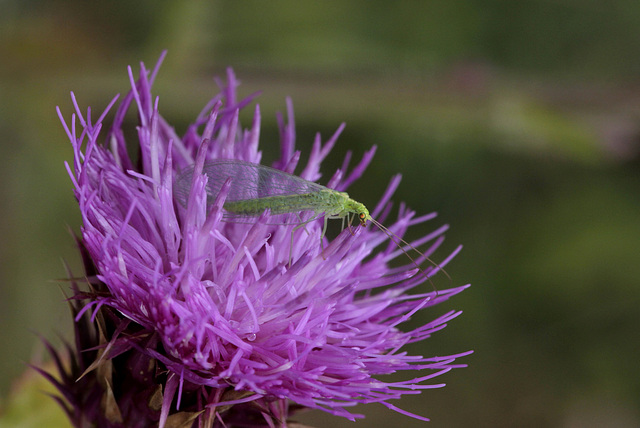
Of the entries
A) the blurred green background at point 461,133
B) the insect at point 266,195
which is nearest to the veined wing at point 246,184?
the insect at point 266,195

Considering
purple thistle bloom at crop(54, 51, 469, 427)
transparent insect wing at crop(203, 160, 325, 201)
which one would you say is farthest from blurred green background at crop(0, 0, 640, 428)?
purple thistle bloom at crop(54, 51, 469, 427)

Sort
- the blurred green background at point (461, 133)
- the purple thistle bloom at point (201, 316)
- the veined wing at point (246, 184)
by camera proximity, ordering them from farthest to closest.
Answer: the blurred green background at point (461, 133), the veined wing at point (246, 184), the purple thistle bloom at point (201, 316)

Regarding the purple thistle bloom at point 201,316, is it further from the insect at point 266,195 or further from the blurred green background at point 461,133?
the blurred green background at point 461,133

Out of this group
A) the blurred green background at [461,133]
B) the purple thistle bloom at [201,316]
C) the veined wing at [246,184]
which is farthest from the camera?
the blurred green background at [461,133]

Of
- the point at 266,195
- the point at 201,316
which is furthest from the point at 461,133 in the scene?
the point at 201,316

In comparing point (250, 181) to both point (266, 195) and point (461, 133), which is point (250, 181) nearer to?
point (266, 195)
